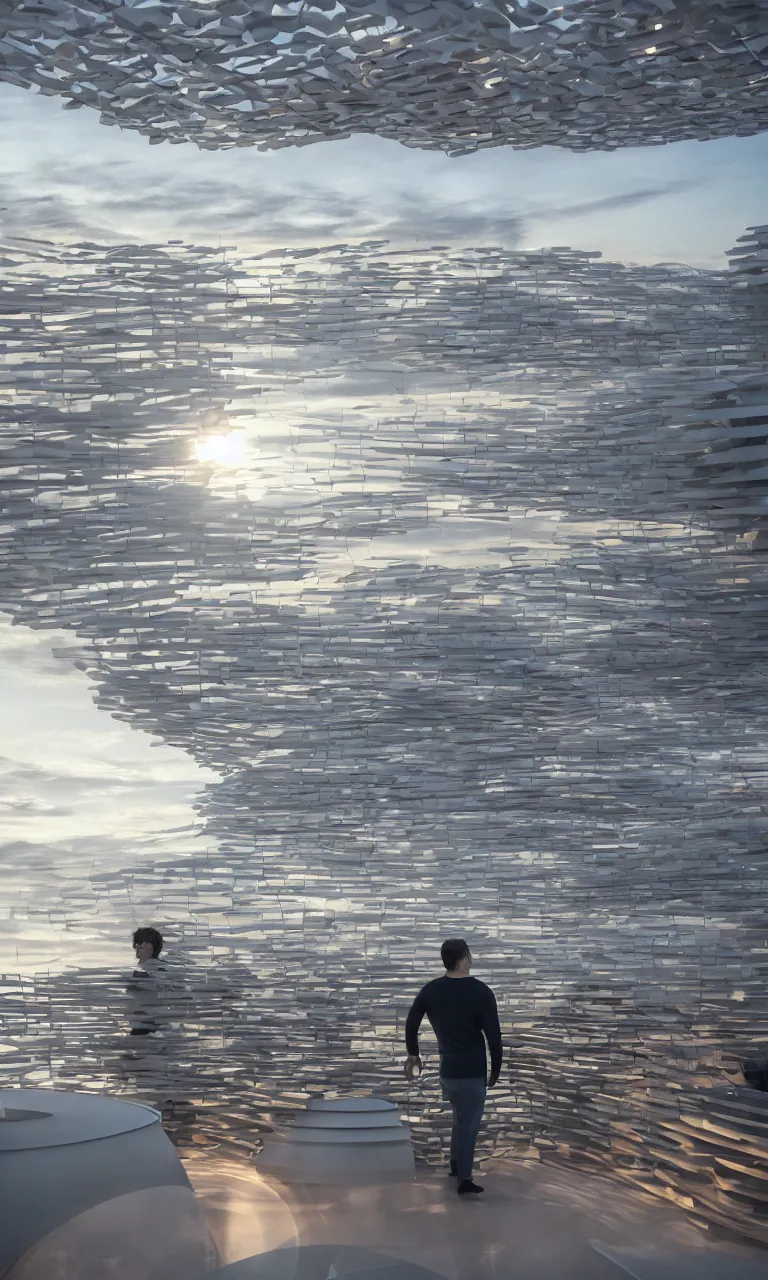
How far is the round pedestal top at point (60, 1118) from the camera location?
329 centimetres

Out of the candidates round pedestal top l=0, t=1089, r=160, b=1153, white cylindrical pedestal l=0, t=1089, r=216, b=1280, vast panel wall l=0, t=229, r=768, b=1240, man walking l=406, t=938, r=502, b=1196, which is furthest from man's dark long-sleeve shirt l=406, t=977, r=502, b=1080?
white cylindrical pedestal l=0, t=1089, r=216, b=1280

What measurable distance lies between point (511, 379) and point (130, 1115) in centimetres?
299

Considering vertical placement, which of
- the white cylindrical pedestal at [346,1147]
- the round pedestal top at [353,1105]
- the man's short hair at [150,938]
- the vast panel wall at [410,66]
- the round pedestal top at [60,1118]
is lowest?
the white cylindrical pedestal at [346,1147]

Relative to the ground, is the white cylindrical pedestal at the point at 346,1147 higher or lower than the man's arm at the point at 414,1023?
lower

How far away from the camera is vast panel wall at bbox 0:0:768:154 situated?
4.55 metres

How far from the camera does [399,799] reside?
16.8 ft

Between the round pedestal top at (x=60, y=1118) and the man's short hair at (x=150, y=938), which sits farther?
the man's short hair at (x=150, y=938)

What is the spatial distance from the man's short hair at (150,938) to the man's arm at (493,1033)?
4.47 ft

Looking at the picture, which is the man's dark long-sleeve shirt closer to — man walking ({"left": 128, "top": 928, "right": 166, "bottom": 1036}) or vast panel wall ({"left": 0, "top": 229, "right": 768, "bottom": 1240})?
vast panel wall ({"left": 0, "top": 229, "right": 768, "bottom": 1240})

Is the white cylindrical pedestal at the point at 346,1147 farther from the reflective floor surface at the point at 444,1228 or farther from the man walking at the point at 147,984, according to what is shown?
the man walking at the point at 147,984

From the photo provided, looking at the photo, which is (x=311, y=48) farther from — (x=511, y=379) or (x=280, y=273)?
(x=511, y=379)

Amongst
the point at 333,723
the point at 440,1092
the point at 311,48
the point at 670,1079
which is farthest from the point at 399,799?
the point at 311,48

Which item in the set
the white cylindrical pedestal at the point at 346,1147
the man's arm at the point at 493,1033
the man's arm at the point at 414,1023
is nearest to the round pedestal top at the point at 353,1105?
the white cylindrical pedestal at the point at 346,1147

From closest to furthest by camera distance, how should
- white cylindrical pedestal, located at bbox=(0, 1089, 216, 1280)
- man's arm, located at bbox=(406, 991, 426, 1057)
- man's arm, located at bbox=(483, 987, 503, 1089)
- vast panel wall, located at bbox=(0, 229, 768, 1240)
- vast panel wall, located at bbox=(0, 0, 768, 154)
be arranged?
white cylindrical pedestal, located at bbox=(0, 1089, 216, 1280), man's arm, located at bbox=(483, 987, 503, 1089), man's arm, located at bbox=(406, 991, 426, 1057), vast panel wall, located at bbox=(0, 0, 768, 154), vast panel wall, located at bbox=(0, 229, 768, 1240)
